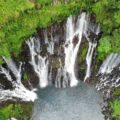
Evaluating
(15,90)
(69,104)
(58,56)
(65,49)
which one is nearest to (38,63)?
(58,56)

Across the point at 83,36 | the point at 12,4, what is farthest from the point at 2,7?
the point at 83,36

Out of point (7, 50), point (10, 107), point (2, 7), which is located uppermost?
point (2, 7)

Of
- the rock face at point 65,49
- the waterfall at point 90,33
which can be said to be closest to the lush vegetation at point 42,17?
the waterfall at point 90,33

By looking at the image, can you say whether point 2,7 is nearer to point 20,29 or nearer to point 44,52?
point 20,29

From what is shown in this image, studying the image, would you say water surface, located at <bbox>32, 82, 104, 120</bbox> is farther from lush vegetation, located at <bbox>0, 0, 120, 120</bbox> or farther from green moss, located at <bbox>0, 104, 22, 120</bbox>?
lush vegetation, located at <bbox>0, 0, 120, 120</bbox>

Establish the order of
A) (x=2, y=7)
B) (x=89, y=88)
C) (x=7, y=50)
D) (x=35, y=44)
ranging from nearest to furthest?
1. (x=2, y=7)
2. (x=7, y=50)
3. (x=35, y=44)
4. (x=89, y=88)

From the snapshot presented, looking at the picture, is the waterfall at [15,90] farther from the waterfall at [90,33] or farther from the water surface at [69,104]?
the waterfall at [90,33]

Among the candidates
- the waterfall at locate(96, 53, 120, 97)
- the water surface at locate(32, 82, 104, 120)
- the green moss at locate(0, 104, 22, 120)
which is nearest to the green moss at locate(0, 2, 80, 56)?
the green moss at locate(0, 104, 22, 120)
